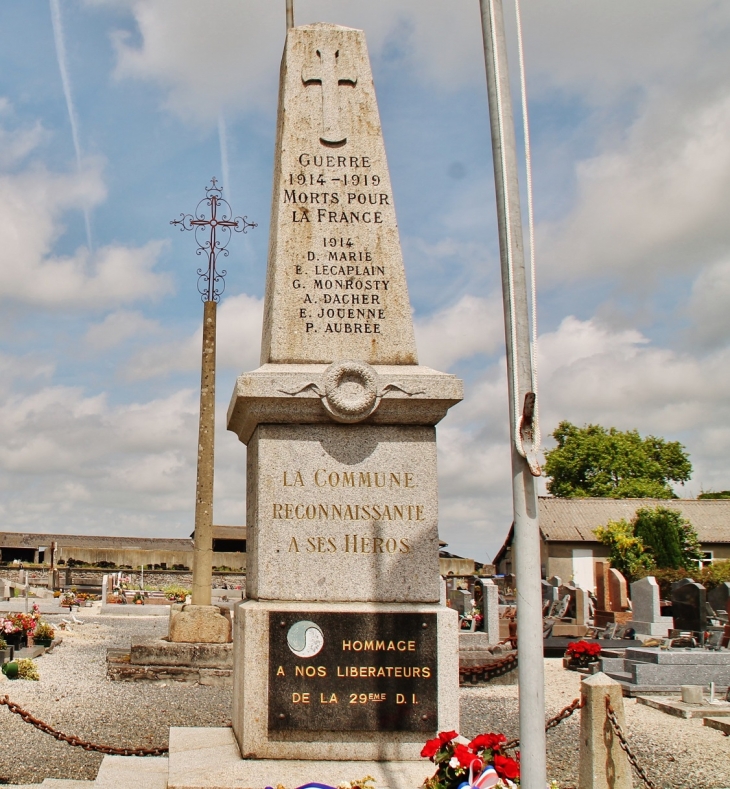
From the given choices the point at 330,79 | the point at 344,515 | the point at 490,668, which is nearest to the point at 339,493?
the point at 344,515

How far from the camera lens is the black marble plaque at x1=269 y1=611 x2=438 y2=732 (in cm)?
518

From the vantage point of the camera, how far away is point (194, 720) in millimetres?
9297

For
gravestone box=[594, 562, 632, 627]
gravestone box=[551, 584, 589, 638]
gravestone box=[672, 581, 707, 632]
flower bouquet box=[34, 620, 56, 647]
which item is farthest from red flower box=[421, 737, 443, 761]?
gravestone box=[594, 562, 632, 627]

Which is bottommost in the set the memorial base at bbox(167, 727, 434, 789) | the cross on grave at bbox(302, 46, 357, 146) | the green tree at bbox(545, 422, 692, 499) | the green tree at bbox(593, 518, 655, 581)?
the memorial base at bbox(167, 727, 434, 789)

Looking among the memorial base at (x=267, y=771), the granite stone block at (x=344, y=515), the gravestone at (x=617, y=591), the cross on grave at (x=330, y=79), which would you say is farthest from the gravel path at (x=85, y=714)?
the gravestone at (x=617, y=591)

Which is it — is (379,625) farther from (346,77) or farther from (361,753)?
(346,77)

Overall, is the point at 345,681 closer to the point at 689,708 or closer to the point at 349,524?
the point at 349,524

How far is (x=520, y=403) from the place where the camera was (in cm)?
347

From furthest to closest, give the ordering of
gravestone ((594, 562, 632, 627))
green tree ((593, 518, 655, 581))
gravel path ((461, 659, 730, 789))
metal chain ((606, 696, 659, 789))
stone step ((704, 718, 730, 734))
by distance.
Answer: green tree ((593, 518, 655, 581))
gravestone ((594, 562, 632, 627))
stone step ((704, 718, 730, 734))
gravel path ((461, 659, 730, 789))
metal chain ((606, 696, 659, 789))

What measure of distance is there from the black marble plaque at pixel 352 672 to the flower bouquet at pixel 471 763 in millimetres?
912

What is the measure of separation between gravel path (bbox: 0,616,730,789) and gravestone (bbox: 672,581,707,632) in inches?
197

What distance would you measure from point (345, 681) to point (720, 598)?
20.5m

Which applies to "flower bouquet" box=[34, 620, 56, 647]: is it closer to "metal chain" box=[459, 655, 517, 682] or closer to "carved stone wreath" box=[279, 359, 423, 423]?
"metal chain" box=[459, 655, 517, 682]

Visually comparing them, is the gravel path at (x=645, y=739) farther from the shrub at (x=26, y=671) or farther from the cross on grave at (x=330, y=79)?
the shrub at (x=26, y=671)
